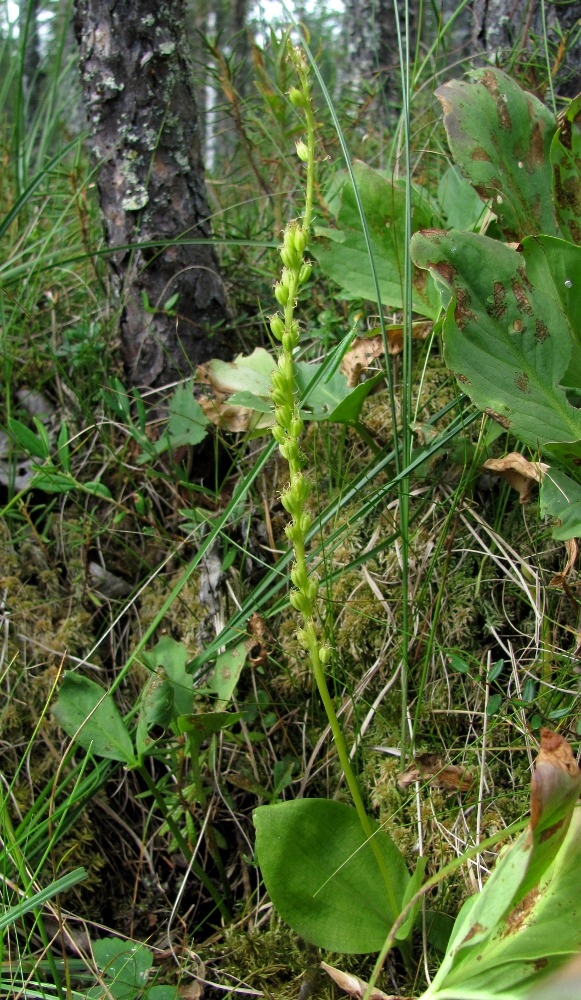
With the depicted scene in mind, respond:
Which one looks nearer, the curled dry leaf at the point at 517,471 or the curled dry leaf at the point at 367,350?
the curled dry leaf at the point at 517,471

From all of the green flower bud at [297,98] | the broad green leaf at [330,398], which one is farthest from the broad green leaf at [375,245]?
A: the green flower bud at [297,98]

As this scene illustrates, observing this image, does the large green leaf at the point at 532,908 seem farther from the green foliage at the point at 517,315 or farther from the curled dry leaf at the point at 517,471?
the curled dry leaf at the point at 517,471

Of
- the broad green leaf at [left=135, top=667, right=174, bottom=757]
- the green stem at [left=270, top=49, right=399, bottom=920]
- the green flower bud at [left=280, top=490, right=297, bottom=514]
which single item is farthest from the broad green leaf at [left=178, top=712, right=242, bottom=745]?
the green flower bud at [left=280, top=490, right=297, bottom=514]

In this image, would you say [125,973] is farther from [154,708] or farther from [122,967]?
[154,708]

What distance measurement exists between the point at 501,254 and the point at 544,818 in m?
0.87

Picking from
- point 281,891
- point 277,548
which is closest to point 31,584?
point 277,548

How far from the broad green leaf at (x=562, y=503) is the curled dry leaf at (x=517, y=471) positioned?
0.20 feet

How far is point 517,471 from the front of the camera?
1.36m

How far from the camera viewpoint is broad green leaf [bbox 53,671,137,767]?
1310mm

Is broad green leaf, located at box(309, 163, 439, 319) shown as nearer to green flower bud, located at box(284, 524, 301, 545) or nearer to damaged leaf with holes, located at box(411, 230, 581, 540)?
damaged leaf with holes, located at box(411, 230, 581, 540)

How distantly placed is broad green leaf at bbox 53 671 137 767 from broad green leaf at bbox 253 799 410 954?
32 centimetres

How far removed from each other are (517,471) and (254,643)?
1.86 ft

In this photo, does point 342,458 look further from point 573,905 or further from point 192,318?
point 573,905

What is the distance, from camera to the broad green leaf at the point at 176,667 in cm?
138
